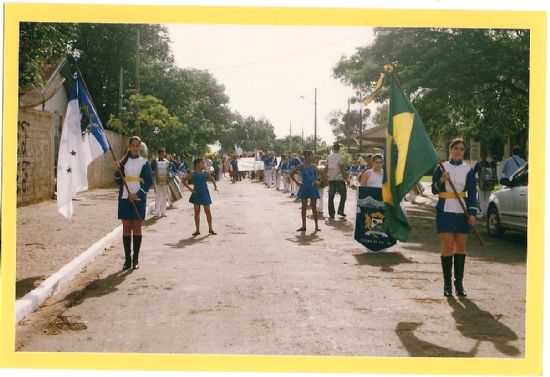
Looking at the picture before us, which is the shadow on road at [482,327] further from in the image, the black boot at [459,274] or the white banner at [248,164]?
the white banner at [248,164]

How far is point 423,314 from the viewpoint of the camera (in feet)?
22.1

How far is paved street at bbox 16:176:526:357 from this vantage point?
5.73m

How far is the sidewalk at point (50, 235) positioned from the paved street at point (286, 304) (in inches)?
16.5

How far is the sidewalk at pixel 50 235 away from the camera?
8391 millimetres

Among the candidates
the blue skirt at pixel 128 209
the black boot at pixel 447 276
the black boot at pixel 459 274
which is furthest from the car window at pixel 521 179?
the blue skirt at pixel 128 209

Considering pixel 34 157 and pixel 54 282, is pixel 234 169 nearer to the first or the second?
pixel 34 157

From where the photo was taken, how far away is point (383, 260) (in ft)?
33.0

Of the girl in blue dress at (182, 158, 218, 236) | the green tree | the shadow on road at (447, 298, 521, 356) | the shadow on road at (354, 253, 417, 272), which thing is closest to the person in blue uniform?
the shadow on road at (354, 253, 417, 272)

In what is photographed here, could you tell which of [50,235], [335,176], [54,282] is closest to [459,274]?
[54,282]

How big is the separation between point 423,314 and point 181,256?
4.64 meters

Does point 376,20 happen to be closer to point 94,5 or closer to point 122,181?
point 94,5

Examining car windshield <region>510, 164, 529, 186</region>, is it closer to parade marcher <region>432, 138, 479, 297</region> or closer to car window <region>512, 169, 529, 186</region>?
car window <region>512, 169, 529, 186</region>

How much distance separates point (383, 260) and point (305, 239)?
2696 mm

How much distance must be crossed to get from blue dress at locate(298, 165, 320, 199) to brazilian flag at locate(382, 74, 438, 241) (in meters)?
6.25
